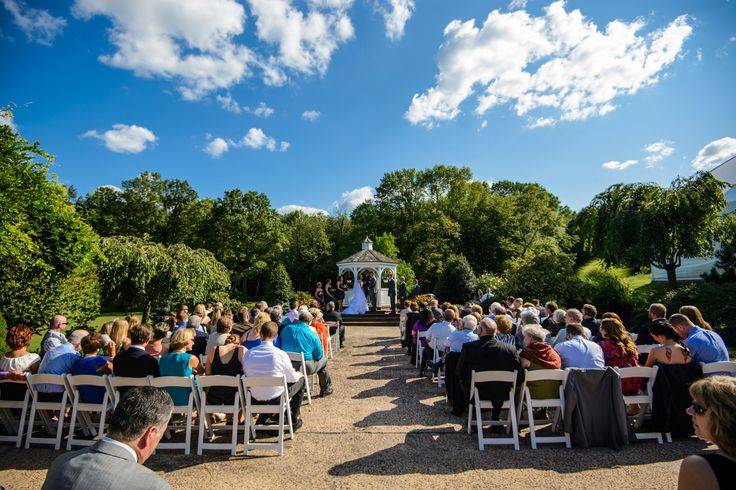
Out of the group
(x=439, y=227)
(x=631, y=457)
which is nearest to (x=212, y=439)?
(x=631, y=457)

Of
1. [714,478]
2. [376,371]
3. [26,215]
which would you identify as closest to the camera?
[714,478]

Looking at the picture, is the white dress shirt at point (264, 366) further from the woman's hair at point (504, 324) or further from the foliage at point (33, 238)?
the foliage at point (33, 238)

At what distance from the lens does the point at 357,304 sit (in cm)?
2072

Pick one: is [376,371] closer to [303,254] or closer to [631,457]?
[631,457]

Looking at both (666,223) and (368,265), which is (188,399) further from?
(666,223)

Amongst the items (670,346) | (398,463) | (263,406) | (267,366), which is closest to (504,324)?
(670,346)

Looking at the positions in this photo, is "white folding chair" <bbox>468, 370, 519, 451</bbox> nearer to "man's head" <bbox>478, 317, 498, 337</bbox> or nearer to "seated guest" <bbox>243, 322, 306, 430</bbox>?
"man's head" <bbox>478, 317, 498, 337</bbox>

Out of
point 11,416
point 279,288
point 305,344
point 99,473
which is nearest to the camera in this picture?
point 99,473

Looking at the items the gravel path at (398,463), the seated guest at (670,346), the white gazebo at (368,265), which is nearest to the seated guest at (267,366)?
the gravel path at (398,463)

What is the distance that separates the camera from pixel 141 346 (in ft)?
16.3

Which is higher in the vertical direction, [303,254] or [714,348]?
[303,254]

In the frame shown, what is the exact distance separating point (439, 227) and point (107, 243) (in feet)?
82.8

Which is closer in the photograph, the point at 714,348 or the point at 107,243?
the point at 714,348

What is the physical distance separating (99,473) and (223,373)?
3.64 m
